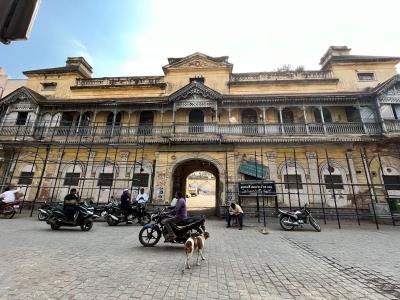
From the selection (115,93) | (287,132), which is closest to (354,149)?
(287,132)

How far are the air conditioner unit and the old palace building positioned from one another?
13695 mm

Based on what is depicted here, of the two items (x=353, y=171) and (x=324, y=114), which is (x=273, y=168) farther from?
(x=324, y=114)

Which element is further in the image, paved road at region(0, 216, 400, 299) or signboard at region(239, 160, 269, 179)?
signboard at region(239, 160, 269, 179)

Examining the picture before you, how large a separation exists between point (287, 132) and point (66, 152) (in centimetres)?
1662

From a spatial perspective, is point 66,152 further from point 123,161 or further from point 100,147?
point 123,161

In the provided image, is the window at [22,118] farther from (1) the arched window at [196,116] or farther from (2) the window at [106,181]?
(1) the arched window at [196,116]

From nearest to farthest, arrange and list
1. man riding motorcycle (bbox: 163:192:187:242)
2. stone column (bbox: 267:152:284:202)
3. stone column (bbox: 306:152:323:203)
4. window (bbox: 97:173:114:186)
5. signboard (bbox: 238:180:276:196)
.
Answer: man riding motorcycle (bbox: 163:192:187:242) < signboard (bbox: 238:180:276:196) < stone column (bbox: 306:152:323:203) < stone column (bbox: 267:152:284:202) < window (bbox: 97:173:114:186)

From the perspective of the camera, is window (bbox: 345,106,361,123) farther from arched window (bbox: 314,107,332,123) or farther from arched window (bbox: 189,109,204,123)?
arched window (bbox: 189,109,204,123)

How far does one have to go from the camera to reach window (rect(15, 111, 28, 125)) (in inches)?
718

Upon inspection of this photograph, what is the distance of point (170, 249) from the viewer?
6.39 m

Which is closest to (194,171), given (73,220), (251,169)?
(251,169)

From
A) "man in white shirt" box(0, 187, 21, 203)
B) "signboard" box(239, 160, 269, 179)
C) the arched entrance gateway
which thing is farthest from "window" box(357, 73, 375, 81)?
"man in white shirt" box(0, 187, 21, 203)

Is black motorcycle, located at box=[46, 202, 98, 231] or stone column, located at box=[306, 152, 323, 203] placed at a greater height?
stone column, located at box=[306, 152, 323, 203]

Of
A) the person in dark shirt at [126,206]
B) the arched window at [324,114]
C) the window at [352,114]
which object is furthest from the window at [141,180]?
the window at [352,114]
